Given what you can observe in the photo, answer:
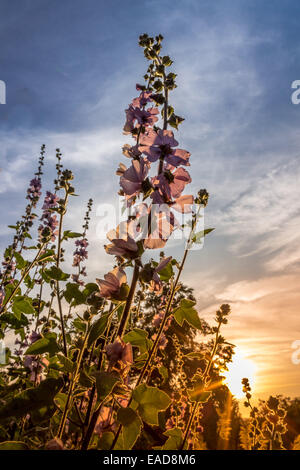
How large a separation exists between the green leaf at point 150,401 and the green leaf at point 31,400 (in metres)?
0.35

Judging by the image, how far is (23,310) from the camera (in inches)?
121

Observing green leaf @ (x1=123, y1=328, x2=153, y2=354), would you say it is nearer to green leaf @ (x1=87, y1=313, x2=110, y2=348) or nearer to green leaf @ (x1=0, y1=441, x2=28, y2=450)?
green leaf @ (x1=87, y1=313, x2=110, y2=348)

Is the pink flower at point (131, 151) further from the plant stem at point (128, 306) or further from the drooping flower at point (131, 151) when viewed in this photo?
the plant stem at point (128, 306)

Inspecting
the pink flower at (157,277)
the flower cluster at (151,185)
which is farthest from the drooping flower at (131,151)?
the pink flower at (157,277)

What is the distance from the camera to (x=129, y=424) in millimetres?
1155

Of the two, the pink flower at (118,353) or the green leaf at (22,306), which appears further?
the green leaf at (22,306)

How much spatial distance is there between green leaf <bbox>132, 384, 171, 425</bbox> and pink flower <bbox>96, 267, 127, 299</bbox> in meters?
0.40

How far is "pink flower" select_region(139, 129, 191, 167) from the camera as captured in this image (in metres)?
1.57

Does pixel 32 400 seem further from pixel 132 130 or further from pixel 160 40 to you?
pixel 160 40

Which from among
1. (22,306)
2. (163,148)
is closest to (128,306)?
(163,148)

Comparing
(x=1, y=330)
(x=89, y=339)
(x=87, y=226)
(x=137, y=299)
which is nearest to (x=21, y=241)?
(x=87, y=226)

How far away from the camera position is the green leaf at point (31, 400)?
122cm

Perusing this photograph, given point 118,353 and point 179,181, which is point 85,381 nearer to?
point 118,353

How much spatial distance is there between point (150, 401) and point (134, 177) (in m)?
0.99
